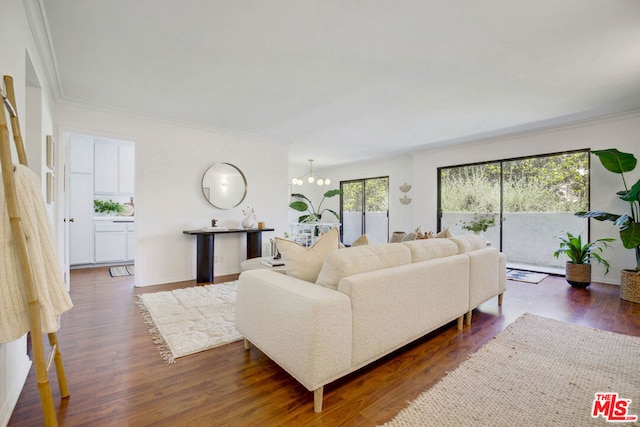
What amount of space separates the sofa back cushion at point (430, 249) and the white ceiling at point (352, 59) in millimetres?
1667

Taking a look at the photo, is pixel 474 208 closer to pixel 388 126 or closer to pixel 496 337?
pixel 388 126

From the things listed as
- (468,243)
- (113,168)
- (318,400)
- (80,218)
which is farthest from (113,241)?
(468,243)

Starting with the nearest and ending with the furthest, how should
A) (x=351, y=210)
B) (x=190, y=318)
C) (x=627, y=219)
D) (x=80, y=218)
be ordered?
(x=190, y=318)
(x=627, y=219)
(x=80, y=218)
(x=351, y=210)

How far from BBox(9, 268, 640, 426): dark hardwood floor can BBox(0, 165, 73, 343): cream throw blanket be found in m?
0.64

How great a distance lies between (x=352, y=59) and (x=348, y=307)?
219 cm

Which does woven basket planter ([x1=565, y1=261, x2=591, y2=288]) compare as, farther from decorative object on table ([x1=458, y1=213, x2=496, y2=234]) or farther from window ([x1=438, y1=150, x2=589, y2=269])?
decorative object on table ([x1=458, y1=213, x2=496, y2=234])

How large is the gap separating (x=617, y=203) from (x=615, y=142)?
895 mm

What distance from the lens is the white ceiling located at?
204 cm

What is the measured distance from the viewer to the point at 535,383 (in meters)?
1.84

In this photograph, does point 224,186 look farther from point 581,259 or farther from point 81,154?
point 581,259

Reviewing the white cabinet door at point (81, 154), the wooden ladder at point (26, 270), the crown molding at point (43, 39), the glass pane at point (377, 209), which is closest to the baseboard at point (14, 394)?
the wooden ladder at point (26, 270)

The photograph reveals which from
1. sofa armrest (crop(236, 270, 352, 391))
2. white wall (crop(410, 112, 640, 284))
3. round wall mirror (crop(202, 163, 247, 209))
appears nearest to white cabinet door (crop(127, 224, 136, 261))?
round wall mirror (crop(202, 163, 247, 209))

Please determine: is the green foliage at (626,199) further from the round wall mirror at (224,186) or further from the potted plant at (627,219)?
the round wall mirror at (224,186)

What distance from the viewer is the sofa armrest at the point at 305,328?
1556 millimetres
